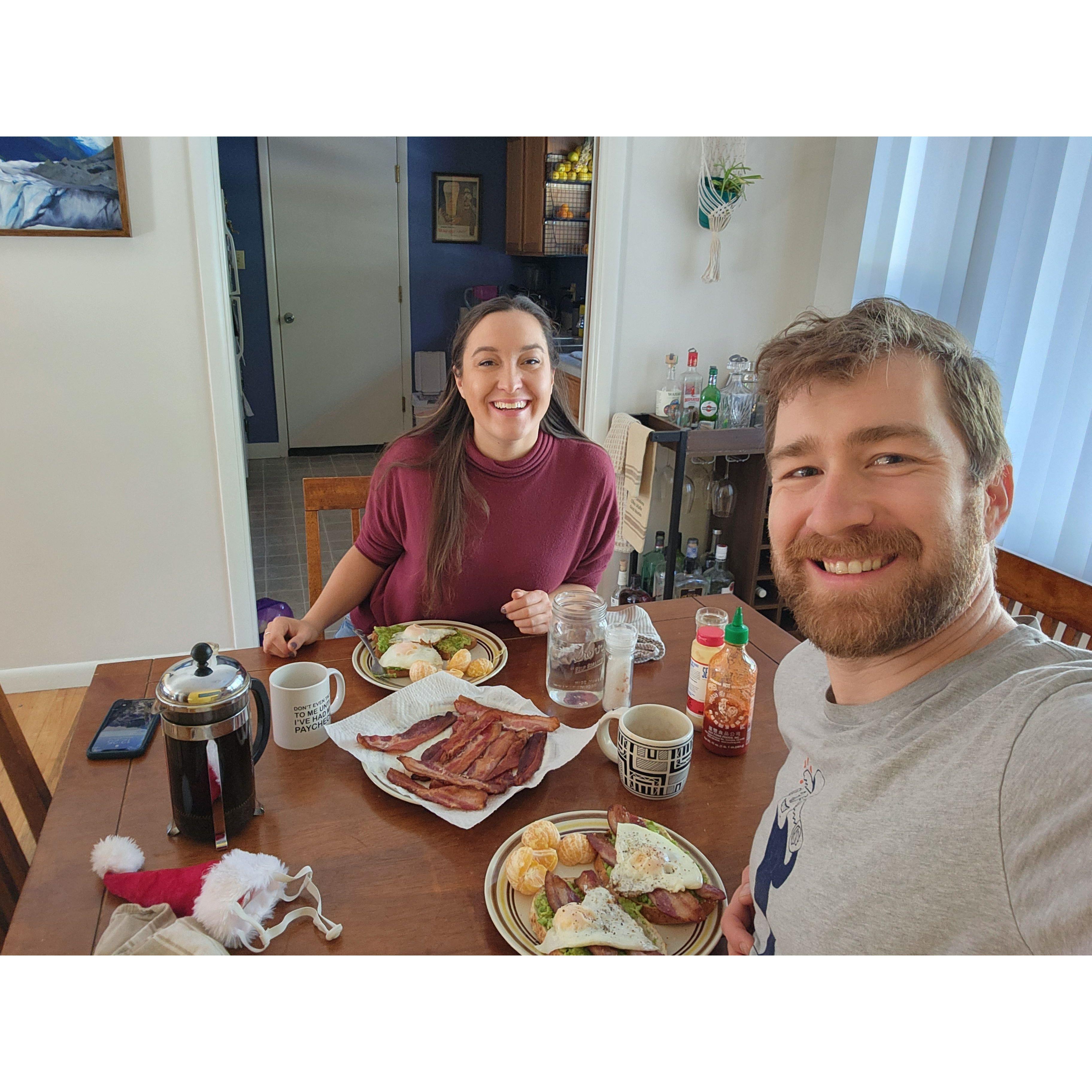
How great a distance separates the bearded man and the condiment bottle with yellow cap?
10.7 inches

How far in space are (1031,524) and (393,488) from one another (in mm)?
1786

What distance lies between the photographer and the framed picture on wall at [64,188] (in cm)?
231

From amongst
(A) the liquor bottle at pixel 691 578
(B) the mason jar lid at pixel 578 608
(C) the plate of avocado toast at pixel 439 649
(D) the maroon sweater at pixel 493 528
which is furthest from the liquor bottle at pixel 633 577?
(B) the mason jar lid at pixel 578 608

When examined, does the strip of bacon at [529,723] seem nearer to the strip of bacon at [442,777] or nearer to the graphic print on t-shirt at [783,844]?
the strip of bacon at [442,777]

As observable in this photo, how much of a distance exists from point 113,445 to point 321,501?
1.25m

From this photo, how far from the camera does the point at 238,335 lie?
5.57m

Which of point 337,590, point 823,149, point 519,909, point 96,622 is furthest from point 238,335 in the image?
point 519,909

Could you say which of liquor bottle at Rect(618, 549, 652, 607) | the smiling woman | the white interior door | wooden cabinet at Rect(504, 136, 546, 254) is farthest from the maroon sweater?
the white interior door

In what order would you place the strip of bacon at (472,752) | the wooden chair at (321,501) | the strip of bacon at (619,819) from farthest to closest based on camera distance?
the wooden chair at (321,501) < the strip of bacon at (472,752) < the strip of bacon at (619,819)

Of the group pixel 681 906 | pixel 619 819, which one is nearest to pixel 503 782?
pixel 619 819

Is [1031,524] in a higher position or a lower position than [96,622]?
higher
